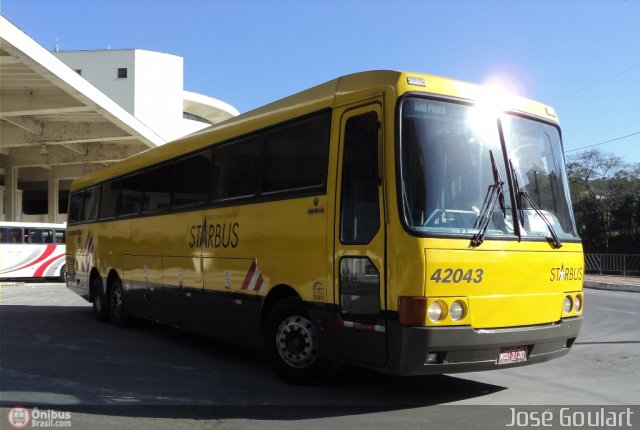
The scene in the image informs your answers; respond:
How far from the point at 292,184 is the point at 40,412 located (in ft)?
11.6

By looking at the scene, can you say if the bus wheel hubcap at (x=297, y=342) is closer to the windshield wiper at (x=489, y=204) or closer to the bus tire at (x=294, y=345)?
the bus tire at (x=294, y=345)

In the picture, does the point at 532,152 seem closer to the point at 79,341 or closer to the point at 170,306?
the point at 170,306

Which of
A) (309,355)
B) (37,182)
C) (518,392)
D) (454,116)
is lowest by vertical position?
(518,392)

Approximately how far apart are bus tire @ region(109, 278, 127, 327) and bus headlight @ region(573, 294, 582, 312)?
8553 millimetres

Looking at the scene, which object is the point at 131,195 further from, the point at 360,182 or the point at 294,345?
the point at 360,182

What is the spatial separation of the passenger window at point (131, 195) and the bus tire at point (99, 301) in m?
2.13

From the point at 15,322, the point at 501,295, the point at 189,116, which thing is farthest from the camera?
the point at 189,116

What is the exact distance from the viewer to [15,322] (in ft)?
41.3

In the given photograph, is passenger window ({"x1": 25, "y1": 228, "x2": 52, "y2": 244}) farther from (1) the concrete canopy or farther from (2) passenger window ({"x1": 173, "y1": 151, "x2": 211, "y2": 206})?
(2) passenger window ({"x1": 173, "y1": 151, "x2": 211, "y2": 206})

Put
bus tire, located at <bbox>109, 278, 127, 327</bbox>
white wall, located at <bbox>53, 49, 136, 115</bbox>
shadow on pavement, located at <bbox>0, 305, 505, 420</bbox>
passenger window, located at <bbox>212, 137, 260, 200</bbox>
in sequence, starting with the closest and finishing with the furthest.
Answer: shadow on pavement, located at <bbox>0, 305, 505, 420</bbox>, passenger window, located at <bbox>212, 137, 260, 200</bbox>, bus tire, located at <bbox>109, 278, 127, 327</bbox>, white wall, located at <bbox>53, 49, 136, 115</bbox>

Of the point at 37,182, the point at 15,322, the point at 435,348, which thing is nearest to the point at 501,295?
the point at 435,348

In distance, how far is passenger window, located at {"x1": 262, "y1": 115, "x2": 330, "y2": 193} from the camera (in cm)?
641

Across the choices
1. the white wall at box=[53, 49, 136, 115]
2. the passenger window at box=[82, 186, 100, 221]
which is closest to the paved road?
the passenger window at box=[82, 186, 100, 221]

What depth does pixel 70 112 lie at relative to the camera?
79.5ft
